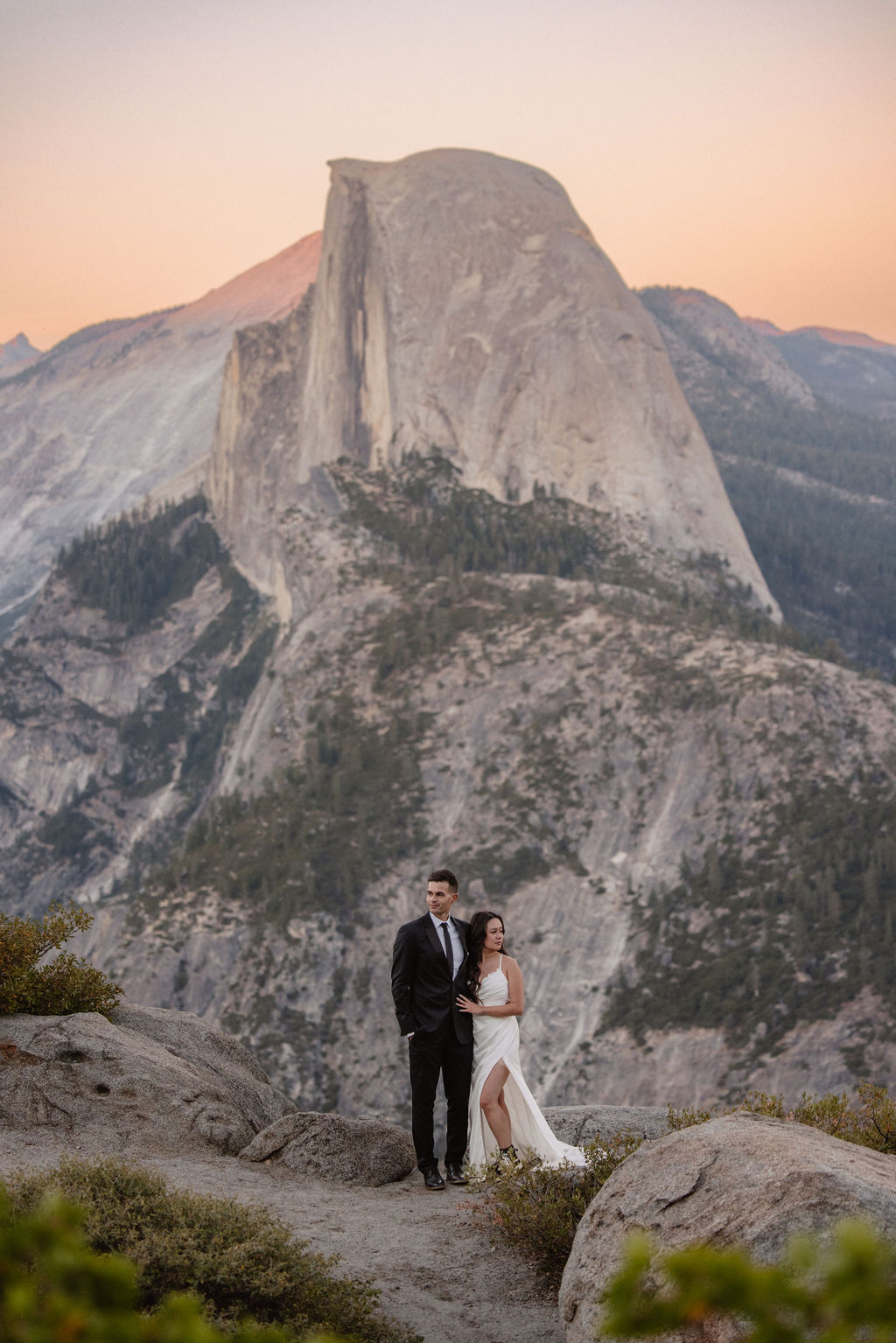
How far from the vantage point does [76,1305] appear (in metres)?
3.32

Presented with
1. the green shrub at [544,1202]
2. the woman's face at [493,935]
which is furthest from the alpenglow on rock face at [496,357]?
the green shrub at [544,1202]

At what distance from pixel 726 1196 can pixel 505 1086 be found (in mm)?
4569

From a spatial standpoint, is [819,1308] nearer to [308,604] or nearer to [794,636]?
[794,636]

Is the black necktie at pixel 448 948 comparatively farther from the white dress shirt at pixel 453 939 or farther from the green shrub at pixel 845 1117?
the green shrub at pixel 845 1117

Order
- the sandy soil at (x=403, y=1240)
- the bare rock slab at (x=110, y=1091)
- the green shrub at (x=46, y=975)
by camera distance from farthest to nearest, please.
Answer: the green shrub at (x=46, y=975) → the bare rock slab at (x=110, y=1091) → the sandy soil at (x=403, y=1240)

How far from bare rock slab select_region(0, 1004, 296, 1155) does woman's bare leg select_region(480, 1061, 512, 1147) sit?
352 centimetres

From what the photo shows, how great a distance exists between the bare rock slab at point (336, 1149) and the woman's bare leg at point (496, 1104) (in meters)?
2.11

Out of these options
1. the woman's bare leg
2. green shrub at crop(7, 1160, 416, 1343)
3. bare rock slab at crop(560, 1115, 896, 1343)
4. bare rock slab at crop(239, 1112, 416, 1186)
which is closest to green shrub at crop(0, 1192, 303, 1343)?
bare rock slab at crop(560, 1115, 896, 1343)

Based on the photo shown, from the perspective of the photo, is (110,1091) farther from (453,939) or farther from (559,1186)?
(559,1186)

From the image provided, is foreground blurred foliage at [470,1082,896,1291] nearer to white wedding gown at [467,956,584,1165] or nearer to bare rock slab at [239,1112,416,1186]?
white wedding gown at [467,956,584,1165]

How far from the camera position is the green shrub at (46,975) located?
15.2 m

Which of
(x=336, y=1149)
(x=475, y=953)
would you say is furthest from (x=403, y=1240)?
(x=475, y=953)

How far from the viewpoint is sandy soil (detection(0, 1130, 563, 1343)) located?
10039mm

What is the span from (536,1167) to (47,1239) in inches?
358
